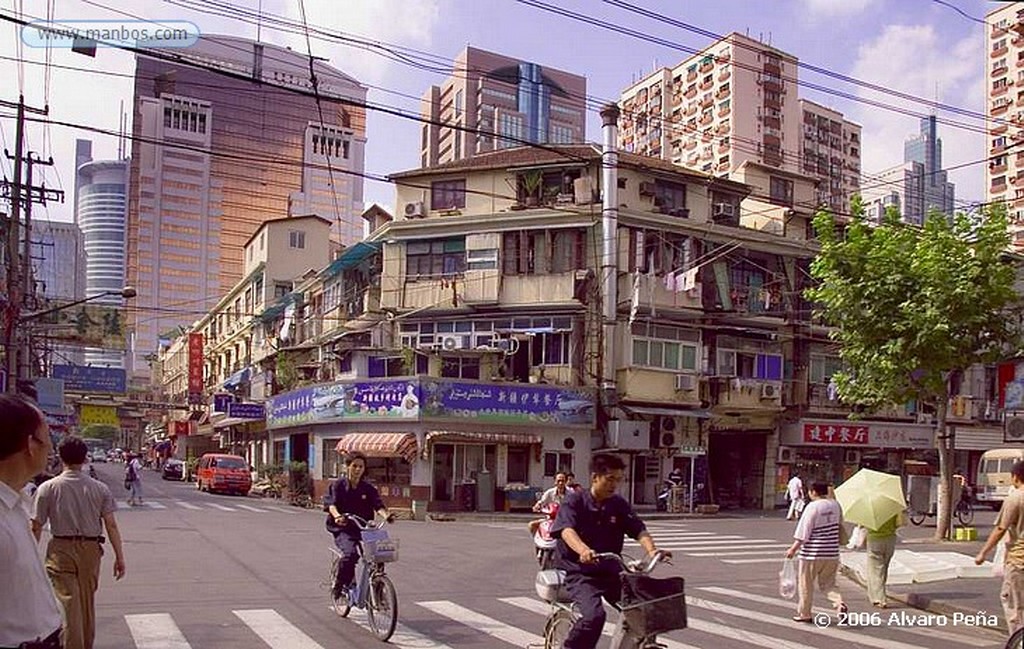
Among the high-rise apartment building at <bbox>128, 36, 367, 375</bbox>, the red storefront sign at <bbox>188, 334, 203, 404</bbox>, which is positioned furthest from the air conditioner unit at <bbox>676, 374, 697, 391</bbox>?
the high-rise apartment building at <bbox>128, 36, 367, 375</bbox>

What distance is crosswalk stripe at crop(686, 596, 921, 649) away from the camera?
32.3ft

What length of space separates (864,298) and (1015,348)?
11.3 feet

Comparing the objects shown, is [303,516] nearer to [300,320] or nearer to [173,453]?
[300,320]

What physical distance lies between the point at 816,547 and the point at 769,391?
27.1 meters

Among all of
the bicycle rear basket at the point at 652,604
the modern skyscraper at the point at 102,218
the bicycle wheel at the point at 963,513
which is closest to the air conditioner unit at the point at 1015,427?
the bicycle rear basket at the point at 652,604

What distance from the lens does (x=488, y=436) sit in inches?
1281

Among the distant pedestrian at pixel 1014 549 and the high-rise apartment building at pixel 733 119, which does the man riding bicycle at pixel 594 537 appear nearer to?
the distant pedestrian at pixel 1014 549

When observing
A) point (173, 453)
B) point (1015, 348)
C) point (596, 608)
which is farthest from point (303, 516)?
point (173, 453)

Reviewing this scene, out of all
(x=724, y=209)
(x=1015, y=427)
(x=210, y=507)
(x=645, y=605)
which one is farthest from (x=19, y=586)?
(x=724, y=209)

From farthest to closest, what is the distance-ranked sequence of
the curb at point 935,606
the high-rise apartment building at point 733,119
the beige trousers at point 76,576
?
1. the high-rise apartment building at point 733,119
2. the curb at point 935,606
3. the beige trousers at point 76,576

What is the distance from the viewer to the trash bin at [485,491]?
32.3m

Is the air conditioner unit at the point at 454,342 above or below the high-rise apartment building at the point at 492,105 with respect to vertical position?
below

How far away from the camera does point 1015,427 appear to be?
16.3 metres

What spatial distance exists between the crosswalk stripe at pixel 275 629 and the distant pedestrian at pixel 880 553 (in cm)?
687
